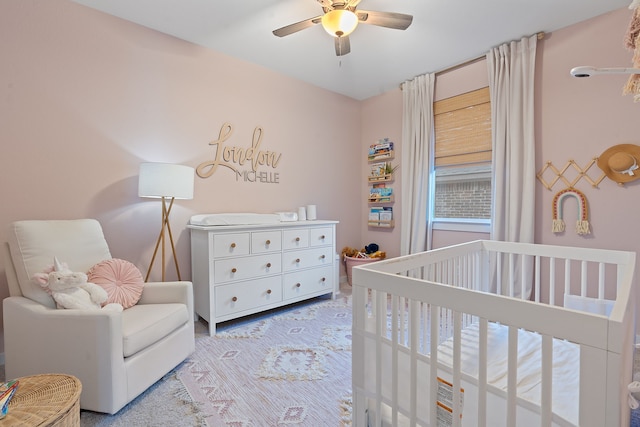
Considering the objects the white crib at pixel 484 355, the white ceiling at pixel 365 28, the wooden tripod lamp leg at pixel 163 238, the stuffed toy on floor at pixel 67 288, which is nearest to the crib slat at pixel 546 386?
the white crib at pixel 484 355

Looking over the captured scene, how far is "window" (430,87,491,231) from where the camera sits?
9.42 ft

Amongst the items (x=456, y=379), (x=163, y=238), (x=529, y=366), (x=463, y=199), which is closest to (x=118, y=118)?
(x=163, y=238)

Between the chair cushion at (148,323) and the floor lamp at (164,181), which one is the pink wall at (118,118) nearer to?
the floor lamp at (164,181)

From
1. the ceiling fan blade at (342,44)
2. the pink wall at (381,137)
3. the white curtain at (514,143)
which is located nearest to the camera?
the ceiling fan blade at (342,44)

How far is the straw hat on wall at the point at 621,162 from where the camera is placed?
2068 mm

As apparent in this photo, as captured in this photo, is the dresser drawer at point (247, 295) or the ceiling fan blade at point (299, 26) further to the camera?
the dresser drawer at point (247, 295)

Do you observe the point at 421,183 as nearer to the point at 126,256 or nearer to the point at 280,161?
the point at 280,161

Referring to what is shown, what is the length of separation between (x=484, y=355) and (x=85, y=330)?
1.68 meters

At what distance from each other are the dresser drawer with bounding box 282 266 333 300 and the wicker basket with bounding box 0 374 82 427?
1701mm

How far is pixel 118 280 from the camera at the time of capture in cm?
182

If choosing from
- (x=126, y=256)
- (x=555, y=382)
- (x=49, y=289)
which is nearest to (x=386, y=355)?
(x=555, y=382)

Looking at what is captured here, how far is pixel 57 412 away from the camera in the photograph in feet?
3.27

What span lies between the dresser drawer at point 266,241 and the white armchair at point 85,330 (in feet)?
2.32

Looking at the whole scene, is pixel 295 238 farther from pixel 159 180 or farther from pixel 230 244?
pixel 159 180
